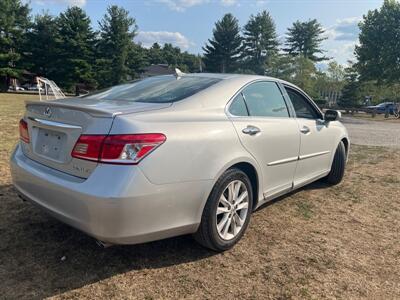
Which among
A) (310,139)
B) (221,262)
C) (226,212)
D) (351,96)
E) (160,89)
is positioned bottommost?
(221,262)

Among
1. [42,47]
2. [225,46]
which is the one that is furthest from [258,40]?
[42,47]

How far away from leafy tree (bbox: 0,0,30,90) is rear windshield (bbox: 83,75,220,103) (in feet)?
136

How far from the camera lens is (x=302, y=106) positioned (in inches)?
180

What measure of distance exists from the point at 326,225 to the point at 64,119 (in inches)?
113

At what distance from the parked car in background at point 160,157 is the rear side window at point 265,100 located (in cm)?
1

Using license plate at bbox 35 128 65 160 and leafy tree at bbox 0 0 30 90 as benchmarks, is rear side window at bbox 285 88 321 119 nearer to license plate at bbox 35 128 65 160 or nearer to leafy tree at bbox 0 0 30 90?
license plate at bbox 35 128 65 160

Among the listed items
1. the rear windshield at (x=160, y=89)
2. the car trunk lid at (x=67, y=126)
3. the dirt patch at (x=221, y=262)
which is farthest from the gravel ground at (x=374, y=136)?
the car trunk lid at (x=67, y=126)

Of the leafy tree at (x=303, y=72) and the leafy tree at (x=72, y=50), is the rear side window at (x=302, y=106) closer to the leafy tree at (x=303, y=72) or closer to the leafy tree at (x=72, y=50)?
the leafy tree at (x=72, y=50)

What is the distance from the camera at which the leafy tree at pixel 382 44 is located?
2597 centimetres

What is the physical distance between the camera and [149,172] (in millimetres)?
2518

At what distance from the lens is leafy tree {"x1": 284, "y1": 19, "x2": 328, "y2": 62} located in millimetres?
65188

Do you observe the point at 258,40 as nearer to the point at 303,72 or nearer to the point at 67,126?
the point at 303,72

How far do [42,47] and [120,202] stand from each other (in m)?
46.2

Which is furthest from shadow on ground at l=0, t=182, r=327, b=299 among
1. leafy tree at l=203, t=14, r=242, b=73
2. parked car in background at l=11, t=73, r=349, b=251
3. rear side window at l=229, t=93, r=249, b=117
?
leafy tree at l=203, t=14, r=242, b=73
